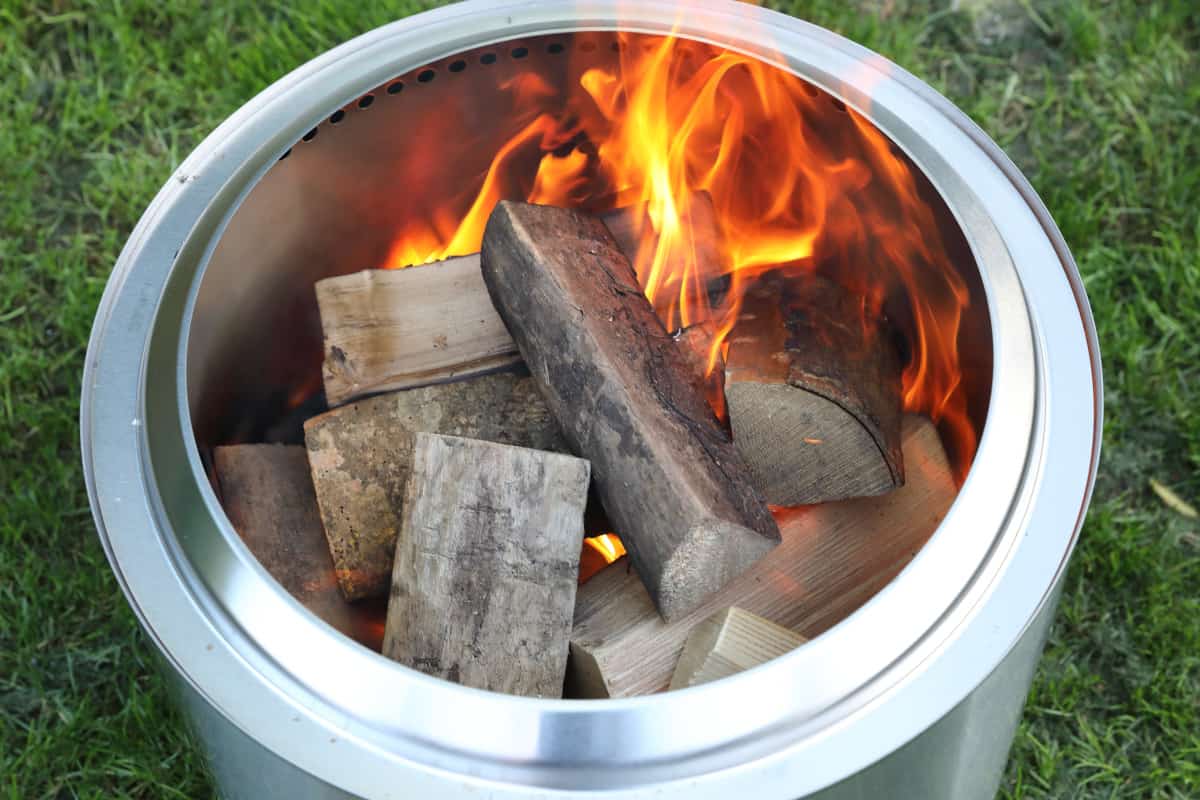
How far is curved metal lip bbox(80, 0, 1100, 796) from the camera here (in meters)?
1.05

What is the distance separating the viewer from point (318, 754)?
1.07m

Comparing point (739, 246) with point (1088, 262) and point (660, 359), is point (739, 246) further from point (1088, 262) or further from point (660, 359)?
point (1088, 262)

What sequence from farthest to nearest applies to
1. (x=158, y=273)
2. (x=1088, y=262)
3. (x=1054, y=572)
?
1. (x=1088, y=262)
2. (x=158, y=273)
3. (x=1054, y=572)

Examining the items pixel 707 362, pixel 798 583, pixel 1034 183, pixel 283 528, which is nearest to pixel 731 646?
pixel 798 583

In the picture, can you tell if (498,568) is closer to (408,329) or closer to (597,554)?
(597,554)

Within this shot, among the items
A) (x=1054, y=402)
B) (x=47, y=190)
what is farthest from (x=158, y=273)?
(x=47, y=190)

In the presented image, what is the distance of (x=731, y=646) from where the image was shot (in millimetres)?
1294

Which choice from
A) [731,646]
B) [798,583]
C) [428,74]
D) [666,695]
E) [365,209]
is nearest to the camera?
[666,695]

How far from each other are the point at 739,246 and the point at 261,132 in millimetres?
731

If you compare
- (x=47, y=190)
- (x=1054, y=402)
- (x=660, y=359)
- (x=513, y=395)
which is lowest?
(x=47, y=190)

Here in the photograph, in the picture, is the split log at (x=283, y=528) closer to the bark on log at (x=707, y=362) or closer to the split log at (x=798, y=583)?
the split log at (x=798, y=583)

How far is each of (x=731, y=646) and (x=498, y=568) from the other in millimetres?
286

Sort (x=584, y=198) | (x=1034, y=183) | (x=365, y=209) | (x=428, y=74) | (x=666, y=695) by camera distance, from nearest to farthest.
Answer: (x=666, y=695) → (x=428, y=74) → (x=365, y=209) → (x=584, y=198) → (x=1034, y=183)

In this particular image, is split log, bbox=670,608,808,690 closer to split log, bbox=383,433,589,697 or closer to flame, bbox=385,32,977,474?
split log, bbox=383,433,589,697
